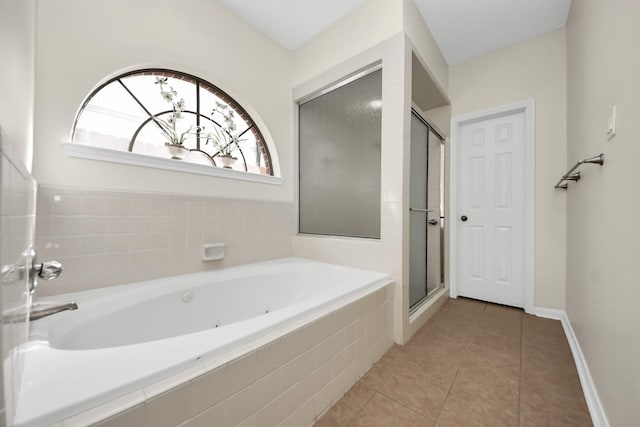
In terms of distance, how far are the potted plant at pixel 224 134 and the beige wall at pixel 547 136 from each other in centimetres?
254

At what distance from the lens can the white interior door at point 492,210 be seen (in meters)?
2.30

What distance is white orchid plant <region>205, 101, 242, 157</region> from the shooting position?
6.30ft

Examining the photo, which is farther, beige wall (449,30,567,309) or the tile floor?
beige wall (449,30,567,309)

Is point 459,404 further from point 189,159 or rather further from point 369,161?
point 189,159

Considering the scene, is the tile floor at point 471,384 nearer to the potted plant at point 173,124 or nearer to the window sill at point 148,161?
the window sill at point 148,161

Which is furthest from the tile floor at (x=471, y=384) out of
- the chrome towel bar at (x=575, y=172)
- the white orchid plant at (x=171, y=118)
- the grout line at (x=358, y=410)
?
the white orchid plant at (x=171, y=118)

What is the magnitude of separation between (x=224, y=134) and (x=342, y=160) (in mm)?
978

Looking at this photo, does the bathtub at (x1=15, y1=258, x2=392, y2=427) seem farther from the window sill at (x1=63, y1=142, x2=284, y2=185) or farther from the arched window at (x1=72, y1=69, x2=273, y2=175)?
the arched window at (x1=72, y1=69, x2=273, y2=175)

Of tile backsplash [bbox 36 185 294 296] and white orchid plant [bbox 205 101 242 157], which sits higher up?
white orchid plant [bbox 205 101 242 157]

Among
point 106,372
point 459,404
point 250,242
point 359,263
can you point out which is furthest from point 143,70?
point 459,404

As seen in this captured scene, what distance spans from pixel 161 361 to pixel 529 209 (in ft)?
9.21

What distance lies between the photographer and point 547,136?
2.14 metres

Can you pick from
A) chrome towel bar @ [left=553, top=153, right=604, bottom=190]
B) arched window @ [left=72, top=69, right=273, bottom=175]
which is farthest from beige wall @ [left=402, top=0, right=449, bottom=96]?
arched window @ [left=72, top=69, right=273, bottom=175]

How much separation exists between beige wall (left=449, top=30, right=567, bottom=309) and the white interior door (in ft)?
0.41
